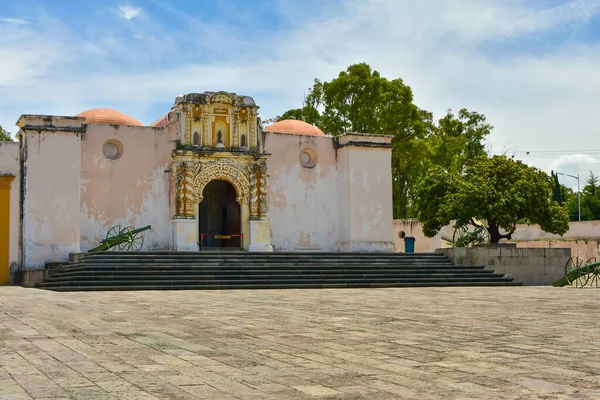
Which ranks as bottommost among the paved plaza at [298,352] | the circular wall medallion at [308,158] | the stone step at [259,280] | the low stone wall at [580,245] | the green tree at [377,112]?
the paved plaza at [298,352]

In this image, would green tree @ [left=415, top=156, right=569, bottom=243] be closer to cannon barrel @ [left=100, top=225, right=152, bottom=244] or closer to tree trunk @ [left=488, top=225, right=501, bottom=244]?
tree trunk @ [left=488, top=225, right=501, bottom=244]

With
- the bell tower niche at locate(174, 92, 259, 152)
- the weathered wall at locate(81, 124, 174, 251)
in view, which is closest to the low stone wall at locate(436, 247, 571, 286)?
the bell tower niche at locate(174, 92, 259, 152)

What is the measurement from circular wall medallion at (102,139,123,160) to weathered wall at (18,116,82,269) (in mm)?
1253

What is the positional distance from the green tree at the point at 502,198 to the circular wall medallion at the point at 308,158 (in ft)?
15.2

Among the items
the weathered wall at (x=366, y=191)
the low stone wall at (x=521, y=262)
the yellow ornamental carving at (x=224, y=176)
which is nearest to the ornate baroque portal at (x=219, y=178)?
the yellow ornamental carving at (x=224, y=176)

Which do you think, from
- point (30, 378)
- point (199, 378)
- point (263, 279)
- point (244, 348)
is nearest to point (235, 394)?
point (199, 378)

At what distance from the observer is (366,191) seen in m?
25.7

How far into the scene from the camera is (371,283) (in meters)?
18.9

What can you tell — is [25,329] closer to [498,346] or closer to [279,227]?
[498,346]

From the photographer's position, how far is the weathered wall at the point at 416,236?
32.0 meters

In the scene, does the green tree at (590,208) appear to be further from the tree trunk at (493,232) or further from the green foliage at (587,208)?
the tree trunk at (493,232)

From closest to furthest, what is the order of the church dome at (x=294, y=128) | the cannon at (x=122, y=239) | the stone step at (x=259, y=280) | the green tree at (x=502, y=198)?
the stone step at (x=259, y=280) < the cannon at (x=122, y=239) < the green tree at (x=502, y=198) < the church dome at (x=294, y=128)

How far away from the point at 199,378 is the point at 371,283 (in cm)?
1366

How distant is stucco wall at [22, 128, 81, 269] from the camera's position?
850 inches
